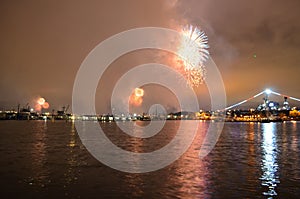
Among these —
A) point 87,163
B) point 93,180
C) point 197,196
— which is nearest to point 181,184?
point 197,196

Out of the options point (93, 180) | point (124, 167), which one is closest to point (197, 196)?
point (93, 180)

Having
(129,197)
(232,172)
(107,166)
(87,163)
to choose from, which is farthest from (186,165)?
(129,197)

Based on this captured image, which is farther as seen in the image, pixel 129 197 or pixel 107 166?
pixel 107 166

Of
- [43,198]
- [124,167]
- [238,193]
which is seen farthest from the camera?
[124,167]

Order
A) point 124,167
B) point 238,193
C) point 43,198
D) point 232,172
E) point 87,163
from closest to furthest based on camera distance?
point 43,198, point 238,193, point 232,172, point 124,167, point 87,163

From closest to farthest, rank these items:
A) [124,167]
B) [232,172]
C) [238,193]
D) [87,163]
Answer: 1. [238,193]
2. [232,172]
3. [124,167]
4. [87,163]

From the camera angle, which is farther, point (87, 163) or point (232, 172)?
point (87, 163)

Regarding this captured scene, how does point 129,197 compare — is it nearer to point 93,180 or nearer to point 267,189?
point 93,180

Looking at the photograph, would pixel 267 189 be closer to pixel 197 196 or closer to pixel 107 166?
pixel 197 196

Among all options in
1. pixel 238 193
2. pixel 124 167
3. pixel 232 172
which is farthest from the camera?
pixel 124 167
